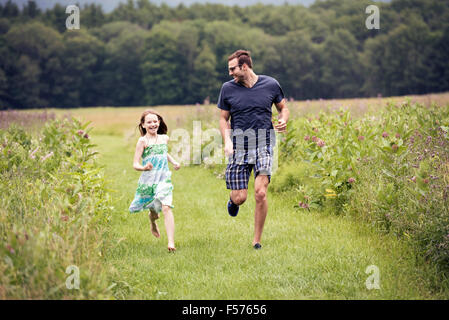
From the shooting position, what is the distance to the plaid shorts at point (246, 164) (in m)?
5.67

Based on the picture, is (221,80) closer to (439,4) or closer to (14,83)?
(14,83)

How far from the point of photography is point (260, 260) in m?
5.33

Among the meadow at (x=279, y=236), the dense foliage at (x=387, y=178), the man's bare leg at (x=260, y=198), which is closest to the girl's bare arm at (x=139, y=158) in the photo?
the meadow at (x=279, y=236)

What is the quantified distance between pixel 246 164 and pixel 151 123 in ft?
4.34

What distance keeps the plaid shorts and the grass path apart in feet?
2.77

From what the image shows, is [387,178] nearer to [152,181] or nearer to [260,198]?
[260,198]

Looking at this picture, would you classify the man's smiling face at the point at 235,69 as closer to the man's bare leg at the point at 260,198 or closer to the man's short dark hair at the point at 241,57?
the man's short dark hair at the point at 241,57

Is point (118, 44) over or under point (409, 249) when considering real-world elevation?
over

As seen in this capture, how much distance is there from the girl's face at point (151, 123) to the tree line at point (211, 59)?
160 feet

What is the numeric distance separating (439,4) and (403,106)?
56.9m

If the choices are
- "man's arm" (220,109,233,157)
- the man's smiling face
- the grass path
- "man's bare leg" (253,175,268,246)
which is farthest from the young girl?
the man's smiling face
